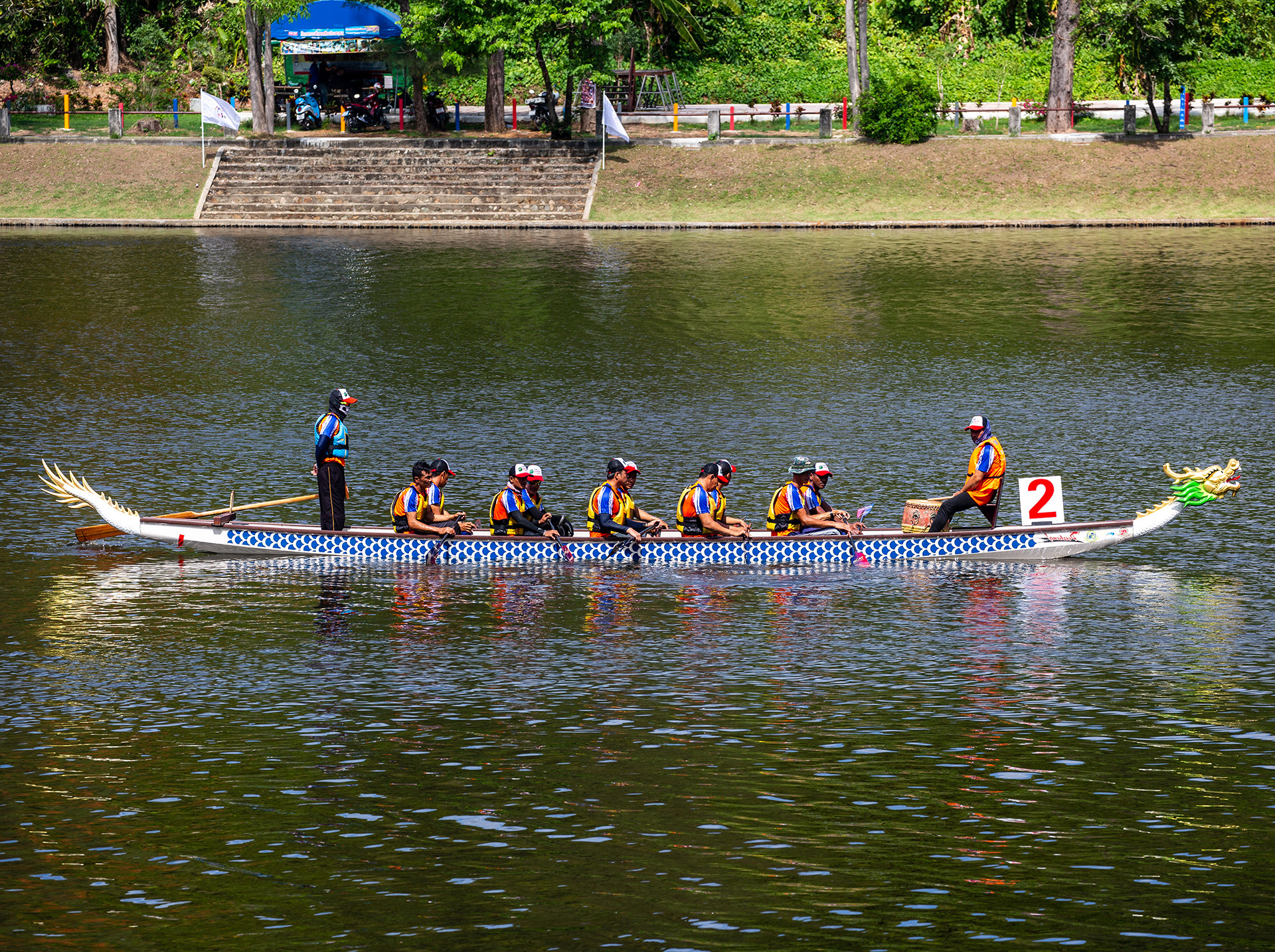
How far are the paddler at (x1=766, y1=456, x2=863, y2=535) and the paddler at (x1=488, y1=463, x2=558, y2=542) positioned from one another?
3083 millimetres

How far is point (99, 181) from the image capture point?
A: 206ft

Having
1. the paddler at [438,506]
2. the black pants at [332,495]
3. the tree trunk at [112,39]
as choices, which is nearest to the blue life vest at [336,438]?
the black pants at [332,495]

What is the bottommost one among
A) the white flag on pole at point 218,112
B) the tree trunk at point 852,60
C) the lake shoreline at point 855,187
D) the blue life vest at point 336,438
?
the blue life vest at point 336,438

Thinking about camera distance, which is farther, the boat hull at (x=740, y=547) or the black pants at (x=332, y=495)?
the black pants at (x=332, y=495)

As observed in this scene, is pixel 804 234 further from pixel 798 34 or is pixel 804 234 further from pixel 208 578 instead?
pixel 208 578

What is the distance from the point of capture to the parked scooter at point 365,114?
67.8 m

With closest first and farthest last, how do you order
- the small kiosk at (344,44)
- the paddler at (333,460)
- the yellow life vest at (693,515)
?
the yellow life vest at (693,515) < the paddler at (333,460) < the small kiosk at (344,44)

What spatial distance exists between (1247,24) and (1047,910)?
62.8 meters

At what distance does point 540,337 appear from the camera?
127 ft

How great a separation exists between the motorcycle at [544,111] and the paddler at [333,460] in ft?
143

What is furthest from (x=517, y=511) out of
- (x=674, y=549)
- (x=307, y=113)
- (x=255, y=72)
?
(x=307, y=113)

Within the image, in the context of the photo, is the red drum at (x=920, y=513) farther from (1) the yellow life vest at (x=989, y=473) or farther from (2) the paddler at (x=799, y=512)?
(2) the paddler at (x=799, y=512)

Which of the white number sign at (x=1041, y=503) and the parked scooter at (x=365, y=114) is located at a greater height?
the parked scooter at (x=365, y=114)

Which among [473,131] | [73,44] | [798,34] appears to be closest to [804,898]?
[473,131]
